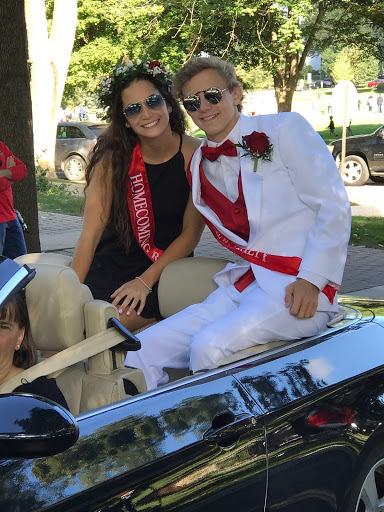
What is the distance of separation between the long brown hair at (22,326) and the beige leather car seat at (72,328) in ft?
0.36

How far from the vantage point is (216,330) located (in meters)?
3.09

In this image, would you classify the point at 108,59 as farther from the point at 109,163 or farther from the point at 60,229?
the point at 109,163

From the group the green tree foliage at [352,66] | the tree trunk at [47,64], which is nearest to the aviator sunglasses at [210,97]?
the tree trunk at [47,64]

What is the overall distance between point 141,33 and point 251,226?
2566cm

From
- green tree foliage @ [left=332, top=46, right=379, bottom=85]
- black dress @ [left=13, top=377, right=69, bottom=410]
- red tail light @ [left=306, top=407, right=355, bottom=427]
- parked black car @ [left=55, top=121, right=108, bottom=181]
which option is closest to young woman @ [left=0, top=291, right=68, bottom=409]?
black dress @ [left=13, top=377, right=69, bottom=410]

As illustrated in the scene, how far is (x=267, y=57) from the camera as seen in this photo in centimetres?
2811

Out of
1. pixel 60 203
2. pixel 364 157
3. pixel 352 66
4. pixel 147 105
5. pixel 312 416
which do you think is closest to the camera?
pixel 312 416

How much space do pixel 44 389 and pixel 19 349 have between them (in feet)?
0.60

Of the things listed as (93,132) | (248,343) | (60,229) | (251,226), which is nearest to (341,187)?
(251,226)

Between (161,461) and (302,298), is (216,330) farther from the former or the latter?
(161,461)

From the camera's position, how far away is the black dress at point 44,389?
2.48 meters

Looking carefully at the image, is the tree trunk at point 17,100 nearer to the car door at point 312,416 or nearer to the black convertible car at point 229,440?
the black convertible car at point 229,440

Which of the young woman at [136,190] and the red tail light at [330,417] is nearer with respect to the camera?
the red tail light at [330,417]

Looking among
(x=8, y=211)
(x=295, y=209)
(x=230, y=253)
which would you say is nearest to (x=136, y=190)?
(x=295, y=209)
